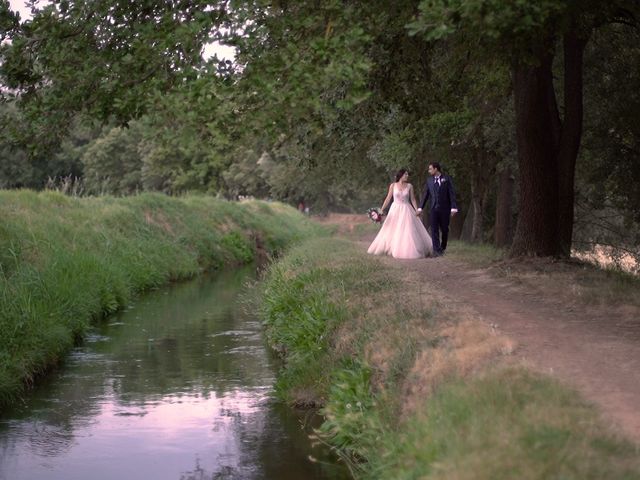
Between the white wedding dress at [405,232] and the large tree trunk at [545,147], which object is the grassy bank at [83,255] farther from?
the large tree trunk at [545,147]

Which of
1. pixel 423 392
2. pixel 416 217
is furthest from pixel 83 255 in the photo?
pixel 423 392

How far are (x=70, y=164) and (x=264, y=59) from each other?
70030 mm

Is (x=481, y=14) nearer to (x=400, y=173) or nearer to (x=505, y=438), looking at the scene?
(x=505, y=438)

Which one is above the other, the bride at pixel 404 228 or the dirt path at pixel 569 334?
the bride at pixel 404 228

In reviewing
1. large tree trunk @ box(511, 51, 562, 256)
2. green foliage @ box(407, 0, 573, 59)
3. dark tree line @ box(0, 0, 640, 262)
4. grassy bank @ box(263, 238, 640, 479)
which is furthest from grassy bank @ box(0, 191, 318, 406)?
large tree trunk @ box(511, 51, 562, 256)

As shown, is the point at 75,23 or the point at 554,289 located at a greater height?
the point at 75,23

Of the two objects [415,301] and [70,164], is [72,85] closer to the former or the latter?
[415,301]

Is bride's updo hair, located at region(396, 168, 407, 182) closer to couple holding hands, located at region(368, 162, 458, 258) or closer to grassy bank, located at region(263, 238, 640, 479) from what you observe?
couple holding hands, located at region(368, 162, 458, 258)

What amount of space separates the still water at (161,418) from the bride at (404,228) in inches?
207

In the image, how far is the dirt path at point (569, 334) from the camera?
7.70 metres

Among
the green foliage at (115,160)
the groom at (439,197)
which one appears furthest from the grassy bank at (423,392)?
the green foliage at (115,160)

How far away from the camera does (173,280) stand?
1123 inches

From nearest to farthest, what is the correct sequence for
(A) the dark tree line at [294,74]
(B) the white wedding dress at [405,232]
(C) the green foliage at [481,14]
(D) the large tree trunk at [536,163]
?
(C) the green foliage at [481,14], (A) the dark tree line at [294,74], (D) the large tree trunk at [536,163], (B) the white wedding dress at [405,232]

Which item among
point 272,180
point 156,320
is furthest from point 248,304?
point 272,180
